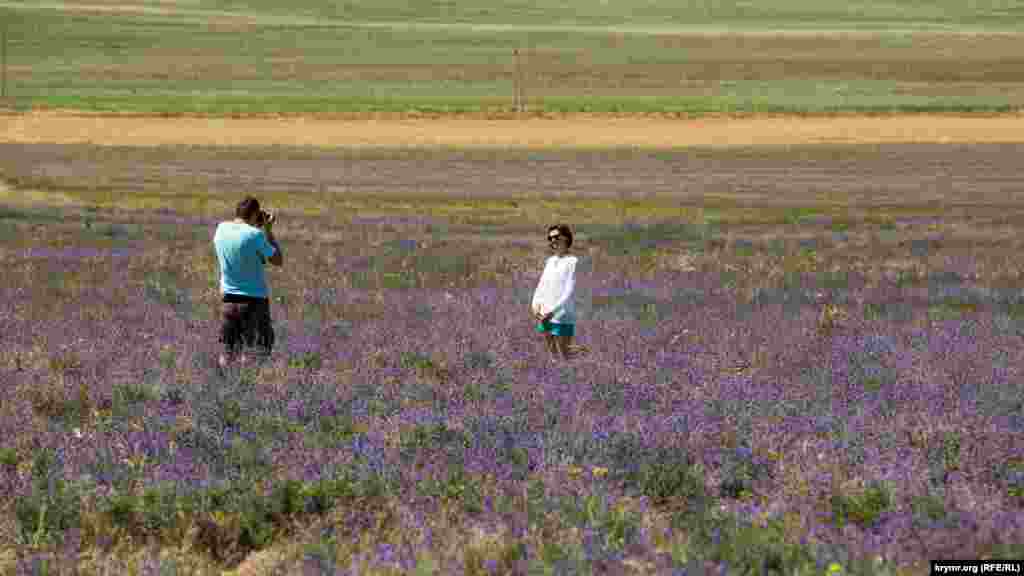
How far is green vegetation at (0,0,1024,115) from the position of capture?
6588 cm

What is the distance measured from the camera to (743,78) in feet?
262

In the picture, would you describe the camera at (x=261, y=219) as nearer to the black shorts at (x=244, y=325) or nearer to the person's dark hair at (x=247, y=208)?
the person's dark hair at (x=247, y=208)

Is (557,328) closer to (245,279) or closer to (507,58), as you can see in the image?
(245,279)

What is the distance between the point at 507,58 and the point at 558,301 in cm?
8109

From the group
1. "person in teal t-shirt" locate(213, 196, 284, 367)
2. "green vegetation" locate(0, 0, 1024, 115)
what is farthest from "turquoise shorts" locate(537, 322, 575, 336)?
"green vegetation" locate(0, 0, 1024, 115)

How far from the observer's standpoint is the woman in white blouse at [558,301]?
37.2ft

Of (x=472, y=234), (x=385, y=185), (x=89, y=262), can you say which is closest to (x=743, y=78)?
(x=385, y=185)

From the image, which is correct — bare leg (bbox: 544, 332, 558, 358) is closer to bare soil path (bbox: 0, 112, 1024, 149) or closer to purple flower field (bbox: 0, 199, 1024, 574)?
purple flower field (bbox: 0, 199, 1024, 574)

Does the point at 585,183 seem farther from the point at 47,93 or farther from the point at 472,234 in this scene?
the point at 47,93

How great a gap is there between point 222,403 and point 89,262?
40.3ft

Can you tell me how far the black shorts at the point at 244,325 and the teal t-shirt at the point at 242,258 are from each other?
0.07 m

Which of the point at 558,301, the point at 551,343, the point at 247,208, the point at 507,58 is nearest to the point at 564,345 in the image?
the point at 551,343

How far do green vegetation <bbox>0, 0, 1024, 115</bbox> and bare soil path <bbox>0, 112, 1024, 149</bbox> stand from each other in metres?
3.39

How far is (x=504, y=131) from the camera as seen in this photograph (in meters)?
53.3
